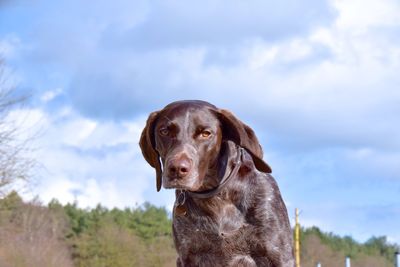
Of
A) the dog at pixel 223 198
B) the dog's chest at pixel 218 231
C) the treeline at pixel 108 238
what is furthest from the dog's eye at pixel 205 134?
the treeline at pixel 108 238

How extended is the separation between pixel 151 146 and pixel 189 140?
53cm

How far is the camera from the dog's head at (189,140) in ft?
22.3

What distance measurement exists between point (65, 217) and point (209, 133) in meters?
69.7

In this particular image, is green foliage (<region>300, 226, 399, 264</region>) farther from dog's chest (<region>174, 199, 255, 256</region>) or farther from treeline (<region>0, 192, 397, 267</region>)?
A: dog's chest (<region>174, 199, 255, 256</region>)

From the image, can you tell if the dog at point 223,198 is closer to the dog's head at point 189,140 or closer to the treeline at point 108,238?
the dog's head at point 189,140

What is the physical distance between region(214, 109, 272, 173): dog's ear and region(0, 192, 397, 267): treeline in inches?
1513

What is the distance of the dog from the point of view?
23.4ft

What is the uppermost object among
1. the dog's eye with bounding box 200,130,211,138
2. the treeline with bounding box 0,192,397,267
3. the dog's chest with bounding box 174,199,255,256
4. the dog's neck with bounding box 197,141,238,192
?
the treeline with bounding box 0,192,397,267

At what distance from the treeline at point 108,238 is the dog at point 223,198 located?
3817 centimetres

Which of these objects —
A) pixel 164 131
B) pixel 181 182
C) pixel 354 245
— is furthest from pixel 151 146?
pixel 354 245

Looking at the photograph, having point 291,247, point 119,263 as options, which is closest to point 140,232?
point 119,263

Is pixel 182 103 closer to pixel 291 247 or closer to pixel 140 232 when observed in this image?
pixel 291 247

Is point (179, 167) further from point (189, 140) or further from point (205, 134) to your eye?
point (205, 134)

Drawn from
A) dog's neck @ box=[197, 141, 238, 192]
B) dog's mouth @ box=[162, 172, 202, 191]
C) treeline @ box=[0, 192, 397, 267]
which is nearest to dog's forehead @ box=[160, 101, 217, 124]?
dog's neck @ box=[197, 141, 238, 192]
